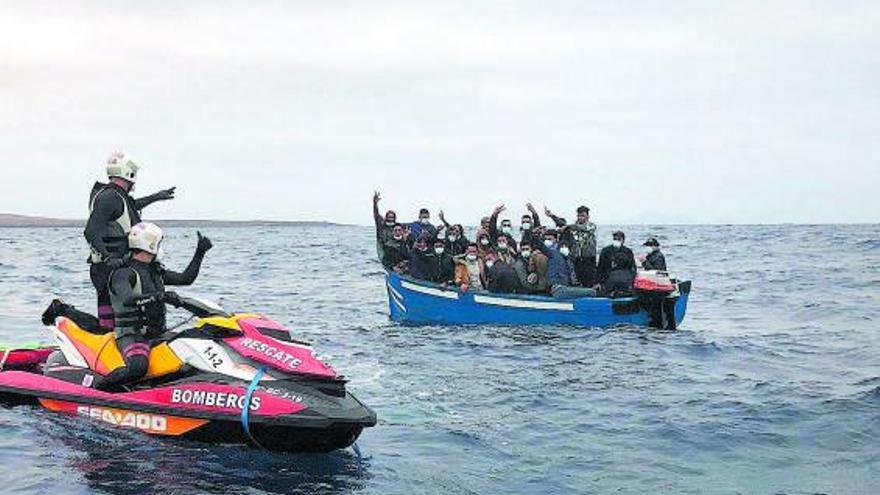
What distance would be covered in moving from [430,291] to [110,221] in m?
11.0

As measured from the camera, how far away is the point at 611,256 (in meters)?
20.0

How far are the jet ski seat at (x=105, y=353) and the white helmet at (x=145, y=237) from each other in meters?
0.98

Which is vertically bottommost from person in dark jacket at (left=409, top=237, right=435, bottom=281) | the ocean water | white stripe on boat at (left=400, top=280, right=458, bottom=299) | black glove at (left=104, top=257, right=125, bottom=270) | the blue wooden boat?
the ocean water

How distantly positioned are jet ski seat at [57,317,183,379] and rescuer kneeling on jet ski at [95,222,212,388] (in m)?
0.11

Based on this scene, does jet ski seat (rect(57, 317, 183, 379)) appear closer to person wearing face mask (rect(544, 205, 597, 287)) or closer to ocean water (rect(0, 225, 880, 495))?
ocean water (rect(0, 225, 880, 495))

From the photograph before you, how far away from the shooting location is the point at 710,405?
1206cm

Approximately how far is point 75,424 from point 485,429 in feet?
14.4

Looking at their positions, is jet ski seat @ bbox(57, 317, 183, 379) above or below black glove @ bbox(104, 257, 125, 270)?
below

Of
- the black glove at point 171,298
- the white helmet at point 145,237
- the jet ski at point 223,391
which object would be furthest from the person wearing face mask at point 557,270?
the white helmet at point 145,237

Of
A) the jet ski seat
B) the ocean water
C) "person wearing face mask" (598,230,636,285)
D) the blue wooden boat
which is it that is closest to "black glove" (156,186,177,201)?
the jet ski seat

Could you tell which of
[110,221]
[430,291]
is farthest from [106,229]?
[430,291]

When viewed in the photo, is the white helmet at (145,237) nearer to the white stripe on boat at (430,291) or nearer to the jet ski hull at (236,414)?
the jet ski hull at (236,414)

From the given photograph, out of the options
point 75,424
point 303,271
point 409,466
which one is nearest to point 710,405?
point 409,466

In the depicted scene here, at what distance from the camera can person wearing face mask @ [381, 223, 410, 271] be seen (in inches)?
875
